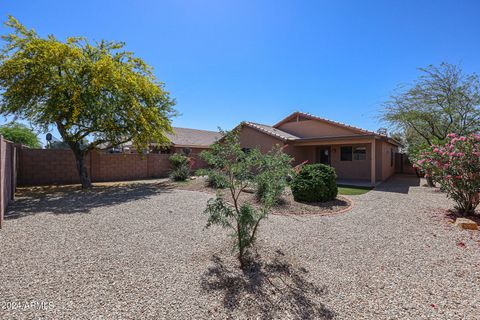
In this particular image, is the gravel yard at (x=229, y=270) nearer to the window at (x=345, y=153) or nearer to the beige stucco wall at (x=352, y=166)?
the beige stucco wall at (x=352, y=166)

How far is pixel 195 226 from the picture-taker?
6055 millimetres

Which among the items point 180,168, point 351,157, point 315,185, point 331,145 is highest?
point 331,145

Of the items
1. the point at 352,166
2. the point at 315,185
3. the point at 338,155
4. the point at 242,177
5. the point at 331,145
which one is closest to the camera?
the point at 242,177

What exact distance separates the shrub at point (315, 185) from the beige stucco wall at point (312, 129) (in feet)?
30.4

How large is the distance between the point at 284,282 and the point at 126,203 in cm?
707

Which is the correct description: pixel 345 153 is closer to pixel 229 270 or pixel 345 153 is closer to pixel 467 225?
pixel 467 225

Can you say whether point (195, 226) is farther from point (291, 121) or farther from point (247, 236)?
point (291, 121)

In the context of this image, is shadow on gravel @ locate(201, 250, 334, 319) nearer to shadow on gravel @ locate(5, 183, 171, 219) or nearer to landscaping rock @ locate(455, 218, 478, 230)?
landscaping rock @ locate(455, 218, 478, 230)

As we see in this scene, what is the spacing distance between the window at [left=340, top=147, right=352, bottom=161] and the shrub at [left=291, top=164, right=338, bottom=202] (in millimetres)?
8684

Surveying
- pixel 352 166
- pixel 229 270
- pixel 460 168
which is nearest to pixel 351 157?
pixel 352 166

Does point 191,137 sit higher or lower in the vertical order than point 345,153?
higher

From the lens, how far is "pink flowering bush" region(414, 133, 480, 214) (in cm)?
671

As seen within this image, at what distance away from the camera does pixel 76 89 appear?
10484 mm

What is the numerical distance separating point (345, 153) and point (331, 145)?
1146 millimetres
